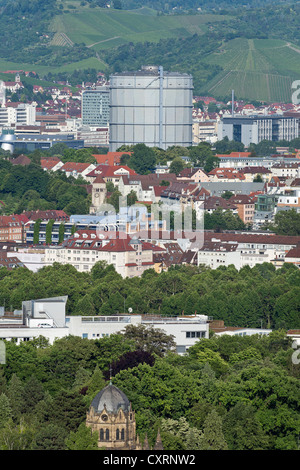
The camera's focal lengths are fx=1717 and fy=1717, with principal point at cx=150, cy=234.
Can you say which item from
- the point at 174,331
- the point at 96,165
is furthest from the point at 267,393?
the point at 96,165

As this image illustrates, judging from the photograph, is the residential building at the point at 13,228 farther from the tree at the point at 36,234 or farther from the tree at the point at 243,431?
the tree at the point at 243,431

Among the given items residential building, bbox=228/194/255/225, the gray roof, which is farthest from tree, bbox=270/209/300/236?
the gray roof

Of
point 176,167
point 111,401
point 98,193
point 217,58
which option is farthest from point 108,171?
point 217,58

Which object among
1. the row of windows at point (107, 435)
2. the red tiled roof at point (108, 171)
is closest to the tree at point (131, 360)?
the row of windows at point (107, 435)

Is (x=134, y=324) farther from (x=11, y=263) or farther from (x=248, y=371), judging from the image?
(x=11, y=263)

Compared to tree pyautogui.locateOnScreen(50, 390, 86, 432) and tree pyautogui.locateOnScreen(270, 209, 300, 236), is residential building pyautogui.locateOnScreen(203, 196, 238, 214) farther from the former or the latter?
tree pyautogui.locateOnScreen(50, 390, 86, 432)

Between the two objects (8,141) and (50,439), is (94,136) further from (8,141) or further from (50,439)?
(50,439)

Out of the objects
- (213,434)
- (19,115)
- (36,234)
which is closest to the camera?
(213,434)
